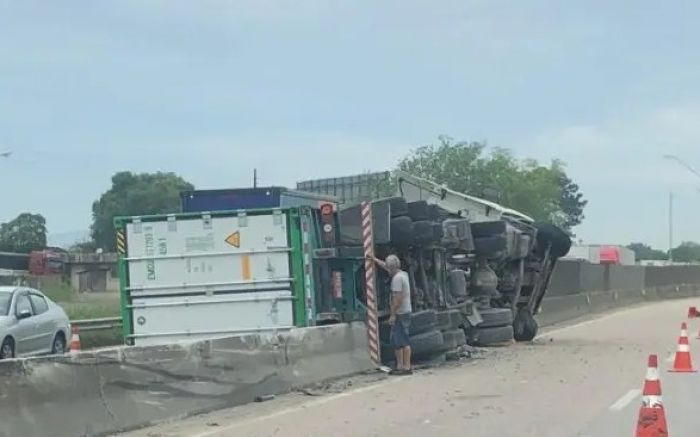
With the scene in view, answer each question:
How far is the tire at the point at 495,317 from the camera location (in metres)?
22.0

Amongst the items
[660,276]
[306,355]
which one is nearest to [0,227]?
[660,276]

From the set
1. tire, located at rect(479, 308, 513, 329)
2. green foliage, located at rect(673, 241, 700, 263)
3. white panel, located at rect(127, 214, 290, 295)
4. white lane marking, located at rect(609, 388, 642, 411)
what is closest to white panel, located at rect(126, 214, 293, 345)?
white panel, located at rect(127, 214, 290, 295)

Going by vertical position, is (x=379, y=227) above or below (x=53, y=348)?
above

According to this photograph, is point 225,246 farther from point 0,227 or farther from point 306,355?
point 0,227

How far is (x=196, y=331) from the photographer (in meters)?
16.8

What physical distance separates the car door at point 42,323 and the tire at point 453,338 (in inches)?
282

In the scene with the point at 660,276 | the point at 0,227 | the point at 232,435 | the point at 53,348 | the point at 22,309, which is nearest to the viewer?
the point at 232,435

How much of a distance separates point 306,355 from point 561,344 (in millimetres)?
10291

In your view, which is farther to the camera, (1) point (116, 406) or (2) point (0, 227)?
(2) point (0, 227)

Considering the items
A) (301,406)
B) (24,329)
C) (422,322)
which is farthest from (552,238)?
(301,406)

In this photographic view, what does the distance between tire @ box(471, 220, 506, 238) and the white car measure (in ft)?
27.3

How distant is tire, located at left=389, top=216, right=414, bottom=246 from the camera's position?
59.1 ft

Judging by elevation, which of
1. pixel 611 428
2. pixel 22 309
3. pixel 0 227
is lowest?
pixel 611 428

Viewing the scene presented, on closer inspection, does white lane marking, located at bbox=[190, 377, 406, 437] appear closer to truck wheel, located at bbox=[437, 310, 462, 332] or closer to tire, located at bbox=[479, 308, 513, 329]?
truck wheel, located at bbox=[437, 310, 462, 332]
